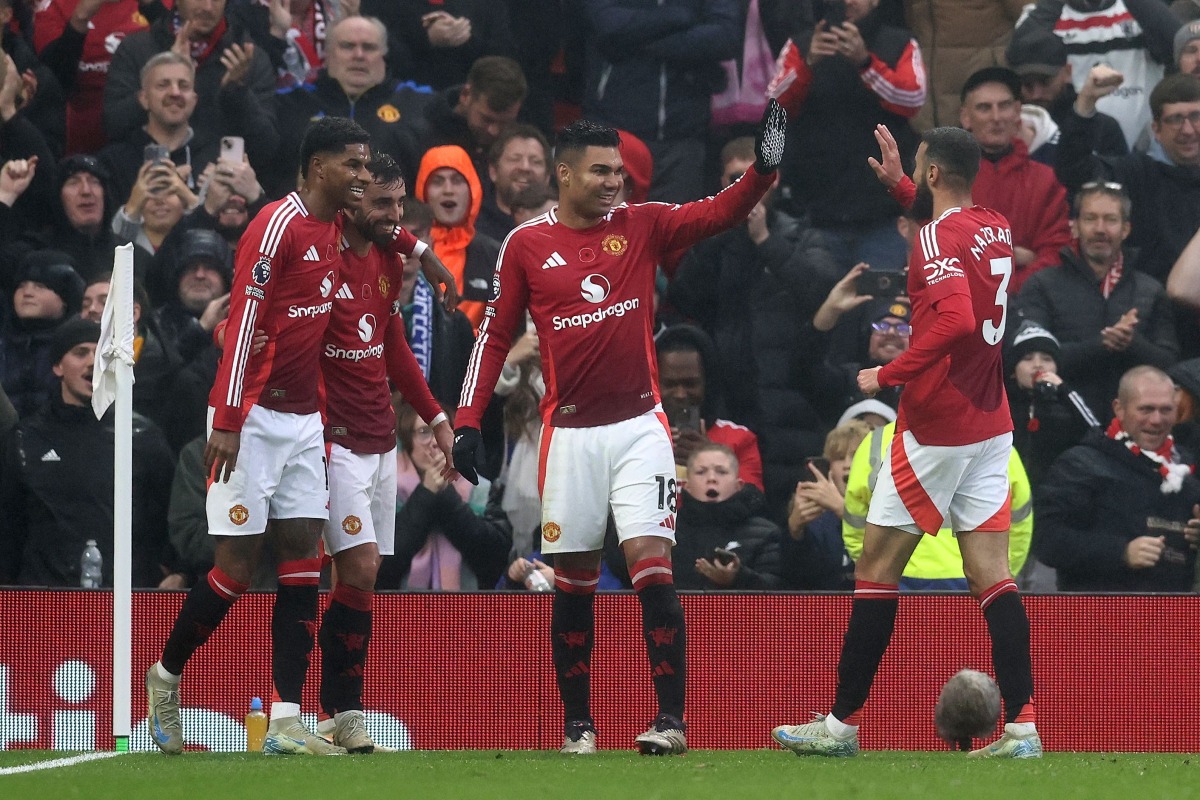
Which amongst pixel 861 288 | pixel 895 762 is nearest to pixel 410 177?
pixel 861 288

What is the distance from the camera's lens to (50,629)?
894cm

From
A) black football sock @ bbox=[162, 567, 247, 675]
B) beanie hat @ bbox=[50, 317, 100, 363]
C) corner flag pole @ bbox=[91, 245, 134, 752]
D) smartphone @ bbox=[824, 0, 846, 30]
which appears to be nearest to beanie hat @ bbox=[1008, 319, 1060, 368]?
smartphone @ bbox=[824, 0, 846, 30]

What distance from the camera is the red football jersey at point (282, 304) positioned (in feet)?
22.4

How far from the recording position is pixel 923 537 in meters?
9.32

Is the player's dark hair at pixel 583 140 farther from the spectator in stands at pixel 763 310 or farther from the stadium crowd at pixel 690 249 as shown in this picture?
the spectator in stands at pixel 763 310

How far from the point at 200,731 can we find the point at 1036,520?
16.1 ft

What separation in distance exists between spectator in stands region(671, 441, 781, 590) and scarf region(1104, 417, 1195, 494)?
6.78 ft

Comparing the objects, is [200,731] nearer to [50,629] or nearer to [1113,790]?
[50,629]

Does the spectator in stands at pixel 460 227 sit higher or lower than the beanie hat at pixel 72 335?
higher

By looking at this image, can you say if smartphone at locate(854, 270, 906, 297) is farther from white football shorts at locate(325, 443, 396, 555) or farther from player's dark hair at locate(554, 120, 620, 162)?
A: white football shorts at locate(325, 443, 396, 555)

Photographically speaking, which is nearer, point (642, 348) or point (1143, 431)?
point (642, 348)

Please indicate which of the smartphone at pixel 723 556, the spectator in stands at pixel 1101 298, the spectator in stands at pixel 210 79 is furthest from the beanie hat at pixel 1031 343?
the spectator in stands at pixel 210 79

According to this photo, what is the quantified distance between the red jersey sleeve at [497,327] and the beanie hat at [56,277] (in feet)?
15.6

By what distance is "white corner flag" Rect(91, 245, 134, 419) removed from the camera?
7207 mm
